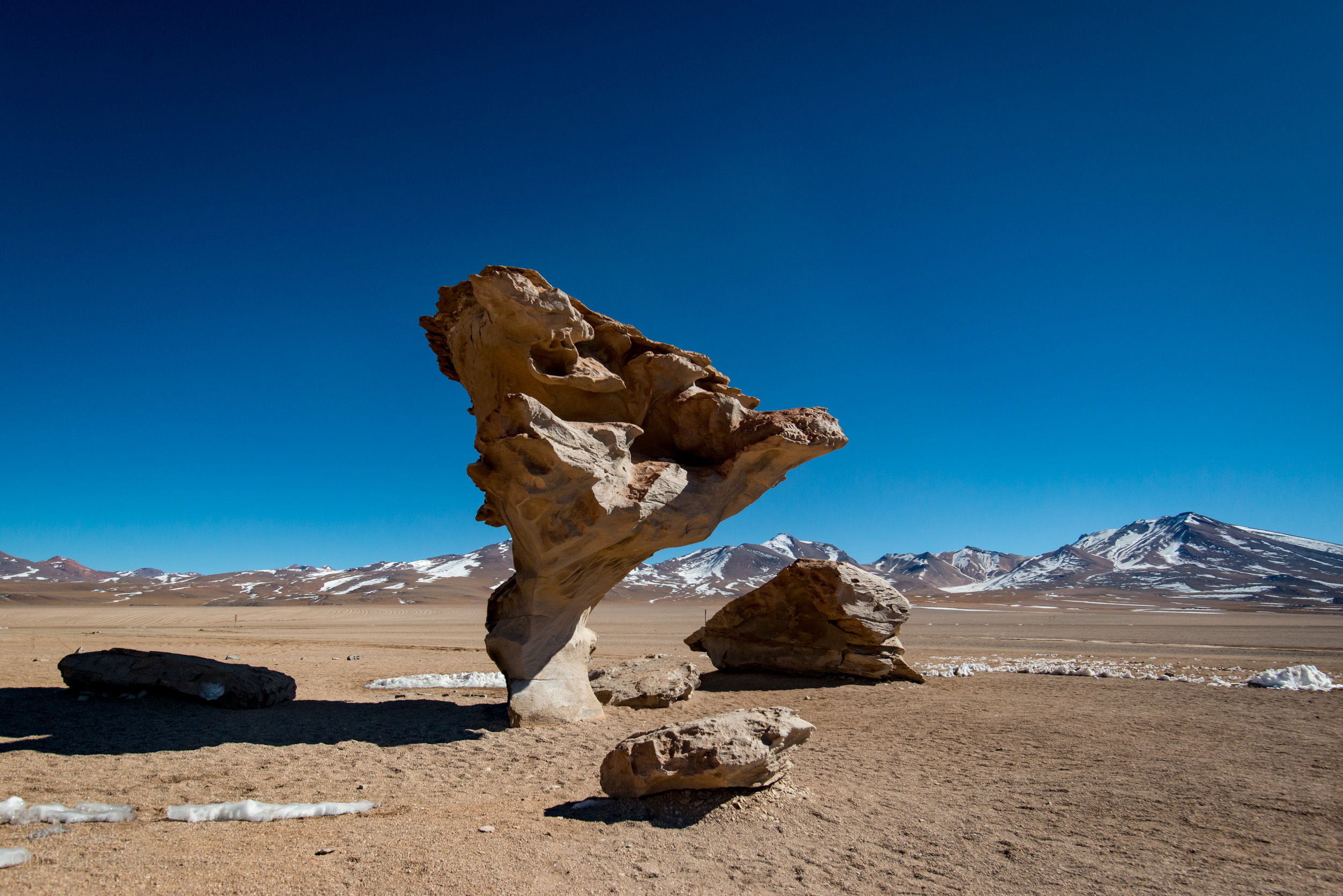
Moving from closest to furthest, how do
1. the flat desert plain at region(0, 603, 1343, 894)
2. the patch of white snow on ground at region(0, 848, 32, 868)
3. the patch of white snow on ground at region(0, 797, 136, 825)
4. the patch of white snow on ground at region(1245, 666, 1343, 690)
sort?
the patch of white snow on ground at region(0, 848, 32, 868), the flat desert plain at region(0, 603, 1343, 894), the patch of white snow on ground at region(0, 797, 136, 825), the patch of white snow on ground at region(1245, 666, 1343, 690)

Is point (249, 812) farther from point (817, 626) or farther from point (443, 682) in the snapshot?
point (817, 626)

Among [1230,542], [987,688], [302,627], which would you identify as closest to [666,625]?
[302,627]

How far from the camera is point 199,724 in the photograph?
9.70 meters

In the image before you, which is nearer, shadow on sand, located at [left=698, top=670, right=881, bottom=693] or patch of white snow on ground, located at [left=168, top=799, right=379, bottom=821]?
patch of white snow on ground, located at [left=168, top=799, right=379, bottom=821]

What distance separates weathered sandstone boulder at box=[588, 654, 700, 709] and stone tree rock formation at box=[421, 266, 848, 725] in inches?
39.9

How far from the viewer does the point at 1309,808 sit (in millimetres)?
6250

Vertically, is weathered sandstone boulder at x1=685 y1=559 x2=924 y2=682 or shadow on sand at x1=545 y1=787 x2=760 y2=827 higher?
weathered sandstone boulder at x1=685 y1=559 x2=924 y2=682

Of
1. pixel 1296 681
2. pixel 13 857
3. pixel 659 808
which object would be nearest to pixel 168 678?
pixel 13 857

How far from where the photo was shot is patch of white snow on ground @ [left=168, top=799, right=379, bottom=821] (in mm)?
5758

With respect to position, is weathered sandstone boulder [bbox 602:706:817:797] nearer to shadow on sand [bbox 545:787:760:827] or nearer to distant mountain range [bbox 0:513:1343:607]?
shadow on sand [bbox 545:787:760:827]

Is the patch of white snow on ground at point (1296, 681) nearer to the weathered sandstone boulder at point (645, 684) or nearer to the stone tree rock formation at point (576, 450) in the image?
the stone tree rock formation at point (576, 450)

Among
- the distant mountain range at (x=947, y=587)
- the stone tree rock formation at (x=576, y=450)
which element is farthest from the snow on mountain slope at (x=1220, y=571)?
the stone tree rock formation at (x=576, y=450)

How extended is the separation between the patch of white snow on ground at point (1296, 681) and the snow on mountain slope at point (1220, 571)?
108 meters

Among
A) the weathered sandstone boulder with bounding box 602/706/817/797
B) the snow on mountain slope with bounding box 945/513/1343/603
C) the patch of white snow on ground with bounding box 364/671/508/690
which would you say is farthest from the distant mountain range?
the weathered sandstone boulder with bounding box 602/706/817/797
